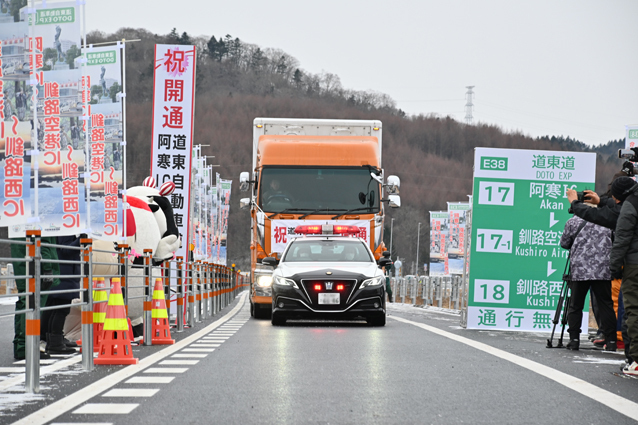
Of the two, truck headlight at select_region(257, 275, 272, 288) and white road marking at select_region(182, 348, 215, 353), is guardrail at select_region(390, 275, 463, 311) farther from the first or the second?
white road marking at select_region(182, 348, 215, 353)

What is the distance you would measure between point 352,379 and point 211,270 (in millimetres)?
14916

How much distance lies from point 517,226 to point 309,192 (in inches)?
181

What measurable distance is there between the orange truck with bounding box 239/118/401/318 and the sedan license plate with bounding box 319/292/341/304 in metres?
2.70

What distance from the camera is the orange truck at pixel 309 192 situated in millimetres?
18422

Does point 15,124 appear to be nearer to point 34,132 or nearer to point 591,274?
point 34,132

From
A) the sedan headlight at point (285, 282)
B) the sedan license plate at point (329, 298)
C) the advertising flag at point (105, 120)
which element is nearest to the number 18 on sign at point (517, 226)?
the sedan license plate at point (329, 298)

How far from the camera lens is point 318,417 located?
19.5 ft

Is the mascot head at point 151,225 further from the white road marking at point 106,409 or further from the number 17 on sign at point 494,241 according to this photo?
the white road marking at point 106,409

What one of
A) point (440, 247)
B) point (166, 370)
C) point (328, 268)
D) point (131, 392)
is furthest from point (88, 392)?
point (440, 247)

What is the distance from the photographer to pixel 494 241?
1552cm

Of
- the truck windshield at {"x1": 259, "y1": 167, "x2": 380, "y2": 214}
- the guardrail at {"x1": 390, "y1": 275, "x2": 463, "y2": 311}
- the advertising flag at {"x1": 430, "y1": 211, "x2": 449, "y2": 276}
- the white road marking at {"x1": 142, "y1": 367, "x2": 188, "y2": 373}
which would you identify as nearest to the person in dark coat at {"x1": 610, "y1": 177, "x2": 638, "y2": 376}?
the white road marking at {"x1": 142, "y1": 367, "x2": 188, "y2": 373}

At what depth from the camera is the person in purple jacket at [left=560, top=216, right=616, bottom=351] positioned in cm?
1180

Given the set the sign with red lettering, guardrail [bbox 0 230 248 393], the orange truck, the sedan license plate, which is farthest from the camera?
the orange truck

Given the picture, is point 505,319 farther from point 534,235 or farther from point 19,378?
point 19,378
